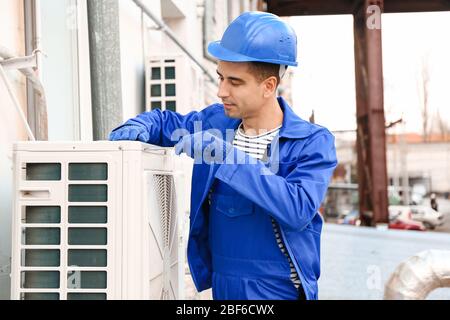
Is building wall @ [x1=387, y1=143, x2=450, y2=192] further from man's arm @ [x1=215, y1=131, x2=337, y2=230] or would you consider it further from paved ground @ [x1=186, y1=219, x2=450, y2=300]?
man's arm @ [x1=215, y1=131, x2=337, y2=230]

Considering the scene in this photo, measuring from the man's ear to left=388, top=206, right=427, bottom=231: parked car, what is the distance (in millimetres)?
14040

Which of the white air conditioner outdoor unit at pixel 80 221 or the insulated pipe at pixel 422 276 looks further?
the insulated pipe at pixel 422 276

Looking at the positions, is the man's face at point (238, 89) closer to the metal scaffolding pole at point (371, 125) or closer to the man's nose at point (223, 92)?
the man's nose at point (223, 92)

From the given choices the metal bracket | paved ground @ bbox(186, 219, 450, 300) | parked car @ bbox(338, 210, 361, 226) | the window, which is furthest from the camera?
parked car @ bbox(338, 210, 361, 226)

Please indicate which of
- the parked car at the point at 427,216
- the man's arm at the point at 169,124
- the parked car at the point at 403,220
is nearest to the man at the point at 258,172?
the man's arm at the point at 169,124

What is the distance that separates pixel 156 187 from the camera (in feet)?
6.10

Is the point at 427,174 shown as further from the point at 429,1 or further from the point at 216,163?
the point at 216,163

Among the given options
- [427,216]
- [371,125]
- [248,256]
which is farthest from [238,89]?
[427,216]

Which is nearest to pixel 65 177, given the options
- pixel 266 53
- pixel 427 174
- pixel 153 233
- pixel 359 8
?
pixel 153 233

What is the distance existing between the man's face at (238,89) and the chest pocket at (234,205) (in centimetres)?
24

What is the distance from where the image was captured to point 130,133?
1798mm

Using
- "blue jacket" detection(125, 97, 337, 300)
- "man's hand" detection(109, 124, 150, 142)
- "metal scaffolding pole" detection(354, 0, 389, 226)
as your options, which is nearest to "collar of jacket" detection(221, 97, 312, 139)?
"blue jacket" detection(125, 97, 337, 300)

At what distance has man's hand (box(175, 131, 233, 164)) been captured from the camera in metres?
1.64

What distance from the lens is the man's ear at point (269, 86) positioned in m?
1.80
